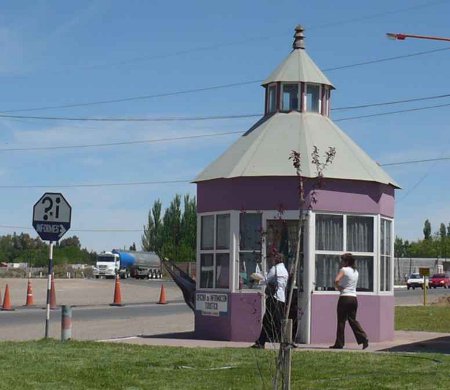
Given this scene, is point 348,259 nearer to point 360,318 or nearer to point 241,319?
point 360,318

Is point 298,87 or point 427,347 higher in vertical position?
point 298,87

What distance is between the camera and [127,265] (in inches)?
3570

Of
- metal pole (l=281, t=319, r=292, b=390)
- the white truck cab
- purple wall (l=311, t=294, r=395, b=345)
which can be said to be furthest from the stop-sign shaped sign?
the white truck cab

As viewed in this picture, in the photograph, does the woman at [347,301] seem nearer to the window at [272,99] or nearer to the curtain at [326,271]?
the curtain at [326,271]

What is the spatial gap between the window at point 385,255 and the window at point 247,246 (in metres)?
2.54

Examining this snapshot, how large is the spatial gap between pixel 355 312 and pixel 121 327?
8675mm

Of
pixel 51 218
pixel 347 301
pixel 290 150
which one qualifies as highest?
pixel 290 150

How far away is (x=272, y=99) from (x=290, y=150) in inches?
72.2

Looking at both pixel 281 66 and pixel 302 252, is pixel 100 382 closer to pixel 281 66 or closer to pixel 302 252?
pixel 302 252

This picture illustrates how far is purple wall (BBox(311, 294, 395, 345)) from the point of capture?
18.2 meters

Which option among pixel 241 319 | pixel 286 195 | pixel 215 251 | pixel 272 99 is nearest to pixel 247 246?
pixel 215 251

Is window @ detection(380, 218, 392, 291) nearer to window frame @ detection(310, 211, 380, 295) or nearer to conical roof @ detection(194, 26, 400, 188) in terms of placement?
window frame @ detection(310, 211, 380, 295)

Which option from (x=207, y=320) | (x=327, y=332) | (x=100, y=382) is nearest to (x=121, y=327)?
(x=207, y=320)

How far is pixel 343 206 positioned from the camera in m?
18.4
